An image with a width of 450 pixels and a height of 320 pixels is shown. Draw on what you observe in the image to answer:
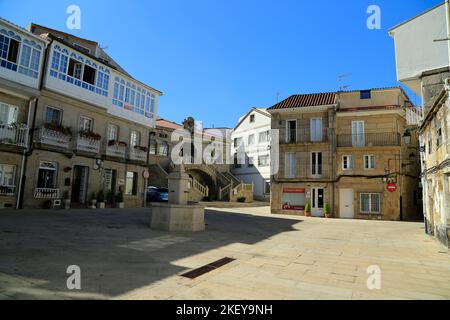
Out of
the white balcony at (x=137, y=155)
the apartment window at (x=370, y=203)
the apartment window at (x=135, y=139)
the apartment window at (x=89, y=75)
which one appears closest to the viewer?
the apartment window at (x=89, y=75)

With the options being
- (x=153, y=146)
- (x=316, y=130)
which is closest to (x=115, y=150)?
(x=153, y=146)

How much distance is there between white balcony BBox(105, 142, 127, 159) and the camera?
70.9ft

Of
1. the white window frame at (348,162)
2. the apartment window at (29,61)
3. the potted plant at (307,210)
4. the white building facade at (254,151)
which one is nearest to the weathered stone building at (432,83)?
the white window frame at (348,162)

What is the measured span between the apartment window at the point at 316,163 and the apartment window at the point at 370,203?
12.9ft

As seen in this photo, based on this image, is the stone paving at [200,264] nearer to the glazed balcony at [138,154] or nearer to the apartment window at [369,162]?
the glazed balcony at [138,154]

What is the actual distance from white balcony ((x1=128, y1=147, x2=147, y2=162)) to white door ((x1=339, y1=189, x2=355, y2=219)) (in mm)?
16631

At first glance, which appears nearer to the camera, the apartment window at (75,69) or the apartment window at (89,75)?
the apartment window at (75,69)

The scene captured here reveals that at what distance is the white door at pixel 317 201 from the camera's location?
25094 millimetres

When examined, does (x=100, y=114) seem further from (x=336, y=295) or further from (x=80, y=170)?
(x=336, y=295)

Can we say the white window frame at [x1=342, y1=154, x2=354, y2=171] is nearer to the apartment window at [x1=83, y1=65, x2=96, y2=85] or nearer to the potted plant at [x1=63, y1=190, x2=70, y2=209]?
the apartment window at [x1=83, y1=65, x2=96, y2=85]

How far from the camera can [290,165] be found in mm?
26641

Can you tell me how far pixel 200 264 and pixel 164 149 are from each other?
29741mm

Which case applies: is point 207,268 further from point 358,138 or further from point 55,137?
point 358,138
